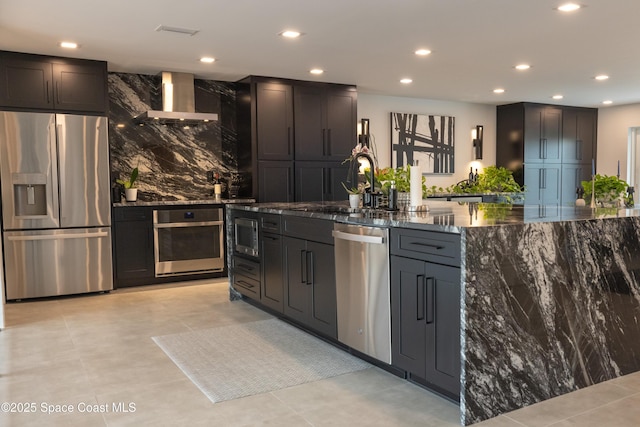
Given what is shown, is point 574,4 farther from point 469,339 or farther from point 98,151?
point 98,151

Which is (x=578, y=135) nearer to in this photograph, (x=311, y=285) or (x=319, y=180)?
(x=319, y=180)

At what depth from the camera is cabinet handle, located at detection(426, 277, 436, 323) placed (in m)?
2.62

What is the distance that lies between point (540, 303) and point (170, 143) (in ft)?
16.4

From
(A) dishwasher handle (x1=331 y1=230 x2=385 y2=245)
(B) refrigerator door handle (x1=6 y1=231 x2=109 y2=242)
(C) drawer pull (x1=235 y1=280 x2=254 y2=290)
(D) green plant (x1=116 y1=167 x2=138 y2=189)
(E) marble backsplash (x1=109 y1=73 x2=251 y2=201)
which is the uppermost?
(E) marble backsplash (x1=109 y1=73 x2=251 y2=201)

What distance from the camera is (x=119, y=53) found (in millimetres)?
5199

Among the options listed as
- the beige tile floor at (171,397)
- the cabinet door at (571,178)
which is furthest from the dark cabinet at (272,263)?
the cabinet door at (571,178)

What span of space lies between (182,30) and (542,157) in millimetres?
6521

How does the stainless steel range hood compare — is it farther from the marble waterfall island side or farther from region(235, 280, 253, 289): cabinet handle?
the marble waterfall island side

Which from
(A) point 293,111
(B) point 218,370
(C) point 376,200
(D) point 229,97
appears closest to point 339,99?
(A) point 293,111

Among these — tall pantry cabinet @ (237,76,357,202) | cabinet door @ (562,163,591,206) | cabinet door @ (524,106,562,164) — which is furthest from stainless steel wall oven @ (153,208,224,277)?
cabinet door @ (562,163,591,206)

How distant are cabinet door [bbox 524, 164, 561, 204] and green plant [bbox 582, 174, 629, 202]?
4.53 m

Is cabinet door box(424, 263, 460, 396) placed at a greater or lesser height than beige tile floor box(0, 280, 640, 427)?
greater

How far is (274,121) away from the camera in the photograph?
6465 millimetres

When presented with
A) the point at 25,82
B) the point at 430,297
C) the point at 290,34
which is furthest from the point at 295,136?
the point at 430,297
